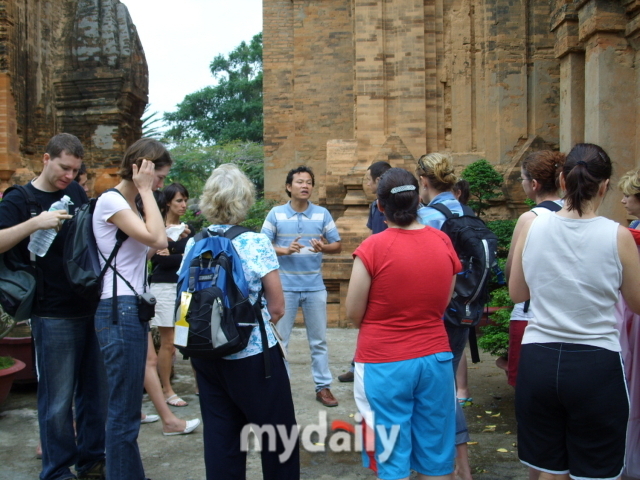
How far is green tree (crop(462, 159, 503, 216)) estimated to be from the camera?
10.2 meters

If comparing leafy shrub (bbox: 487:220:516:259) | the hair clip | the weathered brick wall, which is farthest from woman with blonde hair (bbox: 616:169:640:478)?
the weathered brick wall

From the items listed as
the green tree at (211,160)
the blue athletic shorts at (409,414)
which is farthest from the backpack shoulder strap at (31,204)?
the green tree at (211,160)

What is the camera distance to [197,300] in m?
2.64

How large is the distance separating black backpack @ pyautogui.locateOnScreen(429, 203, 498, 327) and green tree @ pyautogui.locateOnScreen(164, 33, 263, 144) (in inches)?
1682

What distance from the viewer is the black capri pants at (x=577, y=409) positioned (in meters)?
2.40

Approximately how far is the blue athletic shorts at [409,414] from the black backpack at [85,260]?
4.69 ft

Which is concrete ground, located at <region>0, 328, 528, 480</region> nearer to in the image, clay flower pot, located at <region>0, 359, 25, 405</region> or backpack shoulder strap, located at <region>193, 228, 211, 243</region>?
clay flower pot, located at <region>0, 359, 25, 405</region>

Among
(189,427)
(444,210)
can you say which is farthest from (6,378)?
(444,210)

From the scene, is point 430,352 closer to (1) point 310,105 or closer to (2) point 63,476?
(2) point 63,476

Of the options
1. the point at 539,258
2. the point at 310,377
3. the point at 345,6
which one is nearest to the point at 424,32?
the point at 345,6

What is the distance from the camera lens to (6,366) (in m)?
4.98

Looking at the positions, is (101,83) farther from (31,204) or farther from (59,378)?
(59,378)

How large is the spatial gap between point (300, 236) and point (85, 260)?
98.6 inches

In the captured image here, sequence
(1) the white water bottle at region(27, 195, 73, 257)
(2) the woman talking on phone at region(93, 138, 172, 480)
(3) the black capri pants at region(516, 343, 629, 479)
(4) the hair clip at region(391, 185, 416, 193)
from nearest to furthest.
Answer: (3) the black capri pants at region(516, 343, 629, 479) < (4) the hair clip at region(391, 185, 416, 193) < (2) the woman talking on phone at region(93, 138, 172, 480) < (1) the white water bottle at region(27, 195, 73, 257)
